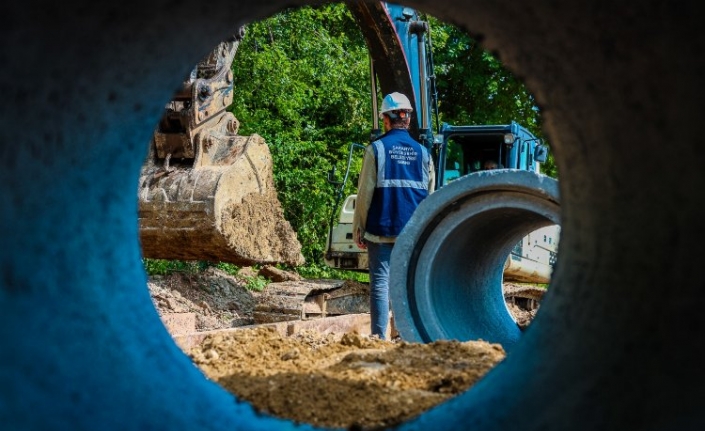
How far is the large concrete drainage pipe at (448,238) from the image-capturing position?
17.1ft

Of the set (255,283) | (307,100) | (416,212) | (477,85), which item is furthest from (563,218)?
(477,85)

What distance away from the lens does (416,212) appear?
5.42 meters

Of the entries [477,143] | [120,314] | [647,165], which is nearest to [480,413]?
[647,165]

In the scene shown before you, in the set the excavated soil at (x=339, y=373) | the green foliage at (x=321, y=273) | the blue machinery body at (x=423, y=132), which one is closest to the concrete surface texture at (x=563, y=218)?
the excavated soil at (x=339, y=373)

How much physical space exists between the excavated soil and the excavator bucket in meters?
2.67

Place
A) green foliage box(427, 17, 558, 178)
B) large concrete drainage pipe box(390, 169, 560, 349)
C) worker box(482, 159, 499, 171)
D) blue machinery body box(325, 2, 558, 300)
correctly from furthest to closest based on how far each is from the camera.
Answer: green foliage box(427, 17, 558, 178) < worker box(482, 159, 499, 171) < blue machinery body box(325, 2, 558, 300) < large concrete drainage pipe box(390, 169, 560, 349)

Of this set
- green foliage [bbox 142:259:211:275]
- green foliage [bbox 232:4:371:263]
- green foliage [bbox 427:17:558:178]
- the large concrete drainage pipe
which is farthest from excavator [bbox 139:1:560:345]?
green foliage [bbox 427:17:558:178]

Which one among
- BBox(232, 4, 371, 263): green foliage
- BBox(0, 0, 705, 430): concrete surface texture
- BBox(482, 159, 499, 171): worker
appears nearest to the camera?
BBox(0, 0, 705, 430): concrete surface texture

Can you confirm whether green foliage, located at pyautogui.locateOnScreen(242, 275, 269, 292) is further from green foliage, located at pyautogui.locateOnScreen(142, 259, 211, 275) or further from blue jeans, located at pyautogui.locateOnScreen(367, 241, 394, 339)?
blue jeans, located at pyautogui.locateOnScreen(367, 241, 394, 339)

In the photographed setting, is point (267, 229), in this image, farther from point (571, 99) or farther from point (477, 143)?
point (571, 99)

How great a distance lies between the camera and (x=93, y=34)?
2.37 m

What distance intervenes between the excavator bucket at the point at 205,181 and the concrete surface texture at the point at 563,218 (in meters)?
4.62

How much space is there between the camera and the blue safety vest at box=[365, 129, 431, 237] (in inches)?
252

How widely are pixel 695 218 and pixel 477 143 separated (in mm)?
8994
